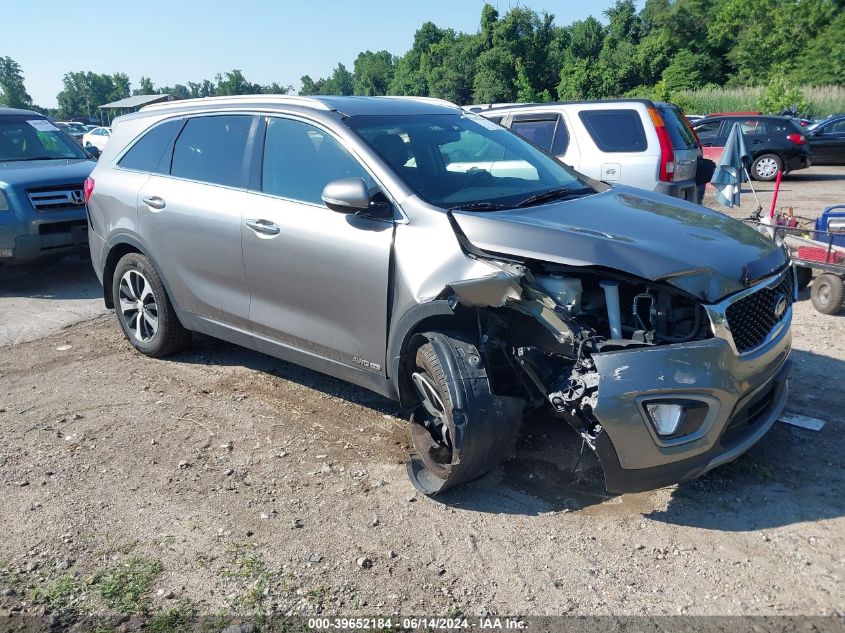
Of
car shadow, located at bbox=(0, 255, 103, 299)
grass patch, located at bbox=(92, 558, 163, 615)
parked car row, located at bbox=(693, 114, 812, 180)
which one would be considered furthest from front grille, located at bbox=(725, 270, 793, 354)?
parked car row, located at bbox=(693, 114, 812, 180)

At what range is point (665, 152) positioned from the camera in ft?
26.8

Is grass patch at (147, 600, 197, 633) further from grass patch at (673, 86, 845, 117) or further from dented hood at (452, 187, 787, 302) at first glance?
grass patch at (673, 86, 845, 117)

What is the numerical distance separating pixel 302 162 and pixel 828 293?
4916 millimetres

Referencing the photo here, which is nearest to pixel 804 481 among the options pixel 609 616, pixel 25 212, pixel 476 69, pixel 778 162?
pixel 609 616

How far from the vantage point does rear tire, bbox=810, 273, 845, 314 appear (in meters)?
6.44

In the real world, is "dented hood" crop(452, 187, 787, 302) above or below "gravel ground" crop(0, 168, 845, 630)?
above

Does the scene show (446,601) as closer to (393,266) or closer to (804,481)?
(393,266)

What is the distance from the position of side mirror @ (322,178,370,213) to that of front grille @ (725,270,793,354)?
1.85 meters

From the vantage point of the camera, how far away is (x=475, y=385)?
346 cm

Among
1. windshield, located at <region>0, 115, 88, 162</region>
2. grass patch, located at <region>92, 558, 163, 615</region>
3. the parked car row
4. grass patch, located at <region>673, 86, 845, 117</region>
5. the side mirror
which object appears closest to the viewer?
grass patch, located at <region>92, 558, 163, 615</region>

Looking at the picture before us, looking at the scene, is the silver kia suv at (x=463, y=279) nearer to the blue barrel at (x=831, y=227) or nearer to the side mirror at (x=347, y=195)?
the side mirror at (x=347, y=195)

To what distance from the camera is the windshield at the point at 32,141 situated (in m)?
9.10

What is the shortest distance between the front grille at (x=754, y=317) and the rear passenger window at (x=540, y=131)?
559 centimetres

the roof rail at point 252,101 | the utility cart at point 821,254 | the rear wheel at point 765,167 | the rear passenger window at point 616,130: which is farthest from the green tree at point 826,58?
the roof rail at point 252,101
